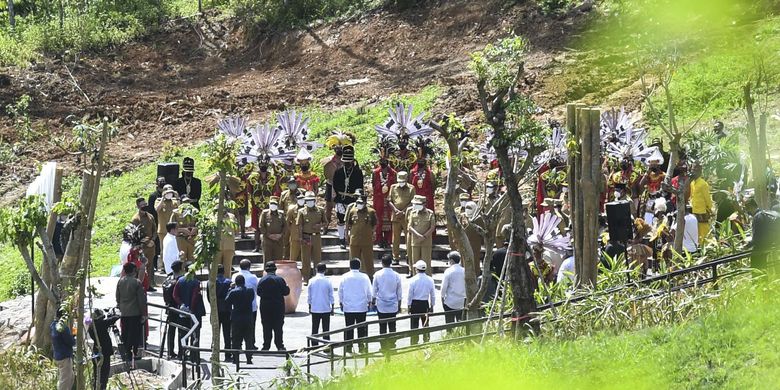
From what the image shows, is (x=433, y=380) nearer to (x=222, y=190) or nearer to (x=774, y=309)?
(x=774, y=309)

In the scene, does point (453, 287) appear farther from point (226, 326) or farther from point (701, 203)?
point (701, 203)

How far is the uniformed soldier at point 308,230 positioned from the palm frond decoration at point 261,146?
7.62ft

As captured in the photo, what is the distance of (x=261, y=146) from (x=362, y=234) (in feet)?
11.8

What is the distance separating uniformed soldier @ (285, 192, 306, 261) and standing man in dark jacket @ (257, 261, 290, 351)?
436cm

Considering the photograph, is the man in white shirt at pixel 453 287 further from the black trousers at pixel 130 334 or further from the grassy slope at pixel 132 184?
the grassy slope at pixel 132 184

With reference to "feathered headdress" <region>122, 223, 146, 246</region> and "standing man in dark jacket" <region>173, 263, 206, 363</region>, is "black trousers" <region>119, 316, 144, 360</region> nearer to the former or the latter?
"standing man in dark jacket" <region>173, 263, 206, 363</region>

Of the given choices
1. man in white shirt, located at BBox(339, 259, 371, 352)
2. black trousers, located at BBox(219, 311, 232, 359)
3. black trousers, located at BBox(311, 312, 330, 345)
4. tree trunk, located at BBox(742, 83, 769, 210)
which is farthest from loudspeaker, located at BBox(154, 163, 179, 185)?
tree trunk, located at BBox(742, 83, 769, 210)

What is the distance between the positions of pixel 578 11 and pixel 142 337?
20.9m

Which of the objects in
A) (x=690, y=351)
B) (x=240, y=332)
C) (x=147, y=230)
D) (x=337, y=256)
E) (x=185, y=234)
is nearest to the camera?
(x=690, y=351)

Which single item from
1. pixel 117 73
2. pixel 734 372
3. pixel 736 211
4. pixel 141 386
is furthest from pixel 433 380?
pixel 117 73

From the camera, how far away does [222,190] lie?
44.5ft

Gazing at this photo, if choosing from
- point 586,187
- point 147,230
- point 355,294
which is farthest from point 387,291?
point 147,230

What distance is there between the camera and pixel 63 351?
47.5ft

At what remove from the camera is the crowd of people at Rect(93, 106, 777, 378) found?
1642 cm
